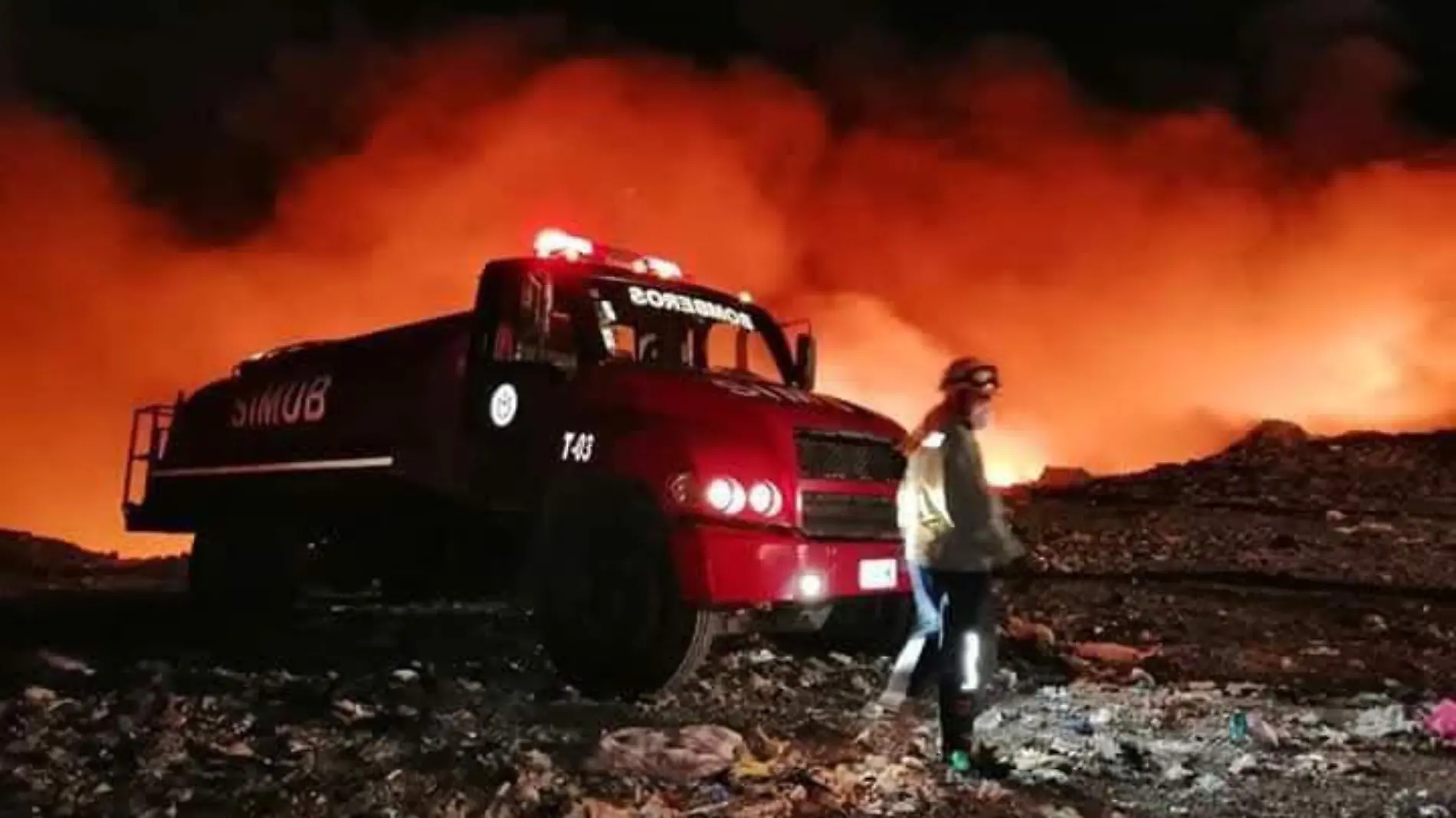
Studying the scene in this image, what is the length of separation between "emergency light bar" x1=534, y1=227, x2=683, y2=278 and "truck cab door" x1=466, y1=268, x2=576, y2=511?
29 cm

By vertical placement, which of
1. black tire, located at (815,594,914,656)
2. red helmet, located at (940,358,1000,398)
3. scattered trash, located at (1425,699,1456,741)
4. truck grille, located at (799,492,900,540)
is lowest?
scattered trash, located at (1425,699,1456,741)

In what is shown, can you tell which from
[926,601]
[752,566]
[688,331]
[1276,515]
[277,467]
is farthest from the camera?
[1276,515]

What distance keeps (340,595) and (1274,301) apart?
50.5ft

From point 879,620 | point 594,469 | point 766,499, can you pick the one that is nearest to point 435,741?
point 594,469

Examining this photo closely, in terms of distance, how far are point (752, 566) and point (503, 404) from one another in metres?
1.81

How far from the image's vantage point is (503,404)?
6930mm

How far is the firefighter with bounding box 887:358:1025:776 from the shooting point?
16.7ft

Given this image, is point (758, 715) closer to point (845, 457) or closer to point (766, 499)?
point (766, 499)

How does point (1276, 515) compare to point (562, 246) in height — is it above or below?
below

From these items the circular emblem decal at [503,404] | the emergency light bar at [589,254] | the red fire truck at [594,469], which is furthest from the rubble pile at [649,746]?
the emergency light bar at [589,254]

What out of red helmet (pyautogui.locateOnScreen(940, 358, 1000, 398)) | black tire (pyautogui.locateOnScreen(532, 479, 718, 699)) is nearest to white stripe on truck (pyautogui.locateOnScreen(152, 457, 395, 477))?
black tire (pyautogui.locateOnScreen(532, 479, 718, 699))

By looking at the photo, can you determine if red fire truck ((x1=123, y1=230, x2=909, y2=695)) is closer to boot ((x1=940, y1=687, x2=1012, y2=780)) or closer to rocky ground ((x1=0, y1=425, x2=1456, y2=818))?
rocky ground ((x1=0, y1=425, x2=1456, y2=818))

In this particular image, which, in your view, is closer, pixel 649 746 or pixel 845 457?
pixel 649 746

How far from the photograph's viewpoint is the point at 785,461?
609 cm
